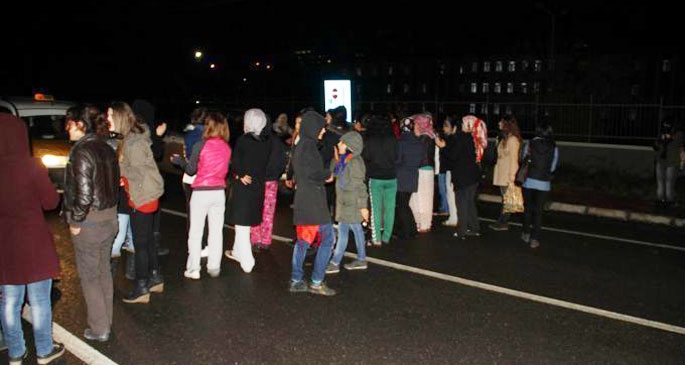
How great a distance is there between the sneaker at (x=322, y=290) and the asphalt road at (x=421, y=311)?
0.26 feet

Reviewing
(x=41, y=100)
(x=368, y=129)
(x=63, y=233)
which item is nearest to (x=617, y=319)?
(x=368, y=129)

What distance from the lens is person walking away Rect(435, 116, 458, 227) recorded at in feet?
29.5

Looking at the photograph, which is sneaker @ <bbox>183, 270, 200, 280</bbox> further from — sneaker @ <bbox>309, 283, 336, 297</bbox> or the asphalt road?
sneaker @ <bbox>309, 283, 336, 297</bbox>

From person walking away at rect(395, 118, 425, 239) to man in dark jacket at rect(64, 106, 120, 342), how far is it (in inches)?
176

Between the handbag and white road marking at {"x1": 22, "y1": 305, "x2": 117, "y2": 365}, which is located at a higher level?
the handbag

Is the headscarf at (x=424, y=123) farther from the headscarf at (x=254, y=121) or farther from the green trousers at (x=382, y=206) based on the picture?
the headscarf at (x=254, y=121)

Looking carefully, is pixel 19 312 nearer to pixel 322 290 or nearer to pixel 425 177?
pixel 322 290

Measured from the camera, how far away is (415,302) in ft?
20.0

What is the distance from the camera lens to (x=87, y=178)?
178 inches

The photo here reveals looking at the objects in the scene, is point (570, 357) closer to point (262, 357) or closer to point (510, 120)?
point (262, 357)

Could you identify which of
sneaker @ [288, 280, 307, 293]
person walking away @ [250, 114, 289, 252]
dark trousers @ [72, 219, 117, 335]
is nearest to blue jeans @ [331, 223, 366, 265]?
sneaker @ [288, 280, 307, 293]

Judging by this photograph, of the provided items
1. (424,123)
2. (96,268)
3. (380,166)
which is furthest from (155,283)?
(424,123)

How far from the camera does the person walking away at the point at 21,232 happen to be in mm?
4137

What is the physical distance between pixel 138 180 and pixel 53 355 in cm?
176
